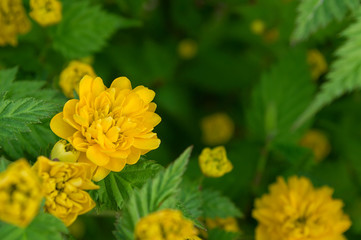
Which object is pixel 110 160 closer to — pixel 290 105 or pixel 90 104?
pixel 90 104

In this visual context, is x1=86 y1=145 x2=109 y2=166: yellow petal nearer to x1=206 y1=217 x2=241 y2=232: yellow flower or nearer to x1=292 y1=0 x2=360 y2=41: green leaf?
x1=206 y1=217 x2=241 y2=232: yellow flower

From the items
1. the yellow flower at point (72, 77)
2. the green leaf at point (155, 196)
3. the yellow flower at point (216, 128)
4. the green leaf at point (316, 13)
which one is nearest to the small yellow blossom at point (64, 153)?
the green leaf at point (155, 196)

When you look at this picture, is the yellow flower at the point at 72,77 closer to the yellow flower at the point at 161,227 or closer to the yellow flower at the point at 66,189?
the yellow flower at the point at 66,189

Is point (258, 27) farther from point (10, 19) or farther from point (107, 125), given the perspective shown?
point (107, 125)

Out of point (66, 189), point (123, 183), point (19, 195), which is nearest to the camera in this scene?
point (19, 195)

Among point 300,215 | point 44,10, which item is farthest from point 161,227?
point 44,10

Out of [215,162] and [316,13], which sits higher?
[316,13]

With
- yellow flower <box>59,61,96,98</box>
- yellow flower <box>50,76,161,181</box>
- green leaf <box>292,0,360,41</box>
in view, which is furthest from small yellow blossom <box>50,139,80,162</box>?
green leaf <box>292,0,360,41</box>
